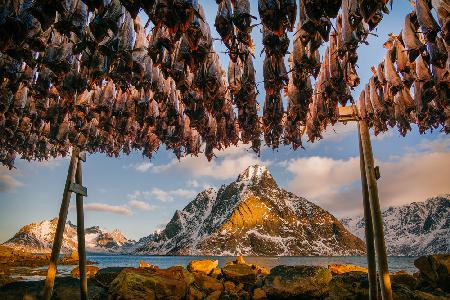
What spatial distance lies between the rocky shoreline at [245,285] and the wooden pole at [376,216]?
5.78 m

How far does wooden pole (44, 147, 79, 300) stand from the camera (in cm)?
644

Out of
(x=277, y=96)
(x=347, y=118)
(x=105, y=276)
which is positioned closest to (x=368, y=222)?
(x=347, y=118)

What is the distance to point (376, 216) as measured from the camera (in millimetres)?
5664

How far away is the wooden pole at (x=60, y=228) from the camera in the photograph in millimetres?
6438

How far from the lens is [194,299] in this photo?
43.0ft

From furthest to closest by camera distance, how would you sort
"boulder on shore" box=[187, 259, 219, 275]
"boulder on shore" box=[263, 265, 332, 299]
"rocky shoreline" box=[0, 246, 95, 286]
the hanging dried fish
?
"rocky shoreline" box=[0, 246, 95, 286] → "boulder on shore" box=[187, 259, 219, 275] → "boulder on shore" box=[263, 265, 332, 299] → the hanging dried fish

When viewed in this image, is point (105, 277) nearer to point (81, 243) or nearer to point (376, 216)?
point (81, 243)

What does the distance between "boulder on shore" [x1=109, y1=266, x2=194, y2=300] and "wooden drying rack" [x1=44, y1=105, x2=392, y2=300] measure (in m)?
4.44

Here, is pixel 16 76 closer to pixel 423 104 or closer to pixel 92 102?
pixel 92 102

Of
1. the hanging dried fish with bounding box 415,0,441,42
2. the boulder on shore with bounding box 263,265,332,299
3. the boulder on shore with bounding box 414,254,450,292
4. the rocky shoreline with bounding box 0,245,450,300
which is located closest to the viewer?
the hanging dried fish with bounding box 415,0,441,42

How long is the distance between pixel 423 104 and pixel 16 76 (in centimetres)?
608

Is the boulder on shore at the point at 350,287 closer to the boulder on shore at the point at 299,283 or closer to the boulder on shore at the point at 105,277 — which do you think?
the boulder on shore at the point at 299,283

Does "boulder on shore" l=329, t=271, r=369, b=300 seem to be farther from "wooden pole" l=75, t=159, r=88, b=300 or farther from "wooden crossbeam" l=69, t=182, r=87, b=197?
"wooden crossbeam" l=69, t=182, r=87, b=197

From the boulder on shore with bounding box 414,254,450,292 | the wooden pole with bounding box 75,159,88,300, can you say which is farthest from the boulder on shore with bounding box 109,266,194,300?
the boulder on shore with bounding box 414,254,450,292
